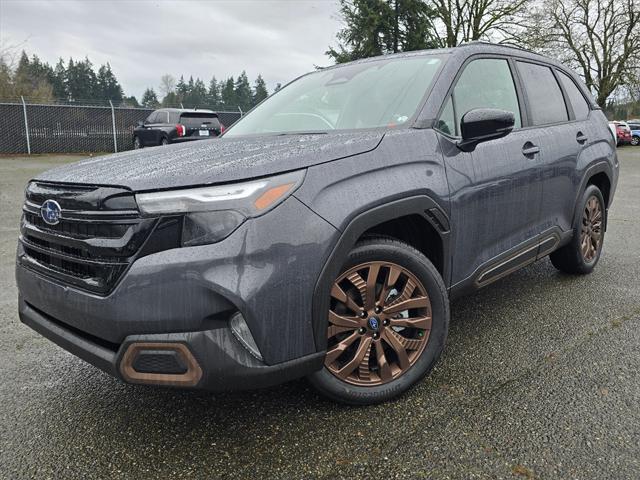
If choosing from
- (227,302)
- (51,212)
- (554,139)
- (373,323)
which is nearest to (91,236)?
(51,212)

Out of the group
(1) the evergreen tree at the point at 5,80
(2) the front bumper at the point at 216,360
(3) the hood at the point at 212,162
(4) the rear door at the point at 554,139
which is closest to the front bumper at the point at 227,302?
(2) the front bumper at the point at 216,360

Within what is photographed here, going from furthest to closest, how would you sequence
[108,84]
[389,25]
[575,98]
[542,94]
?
[108,84], [389,25], [575,98], [542,94]

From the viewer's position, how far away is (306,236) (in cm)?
188

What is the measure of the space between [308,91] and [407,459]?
2330 mm

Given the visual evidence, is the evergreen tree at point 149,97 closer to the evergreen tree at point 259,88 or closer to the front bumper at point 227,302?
Answer: the evergreen tree at point 259,88

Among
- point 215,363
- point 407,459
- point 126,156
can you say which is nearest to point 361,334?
point 407,459

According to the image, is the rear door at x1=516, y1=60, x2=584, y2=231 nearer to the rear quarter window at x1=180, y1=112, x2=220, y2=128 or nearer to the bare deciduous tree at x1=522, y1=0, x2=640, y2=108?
the rear quarter window at x1=180, y1=112, x2=220, y2=128

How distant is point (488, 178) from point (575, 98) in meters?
1.93

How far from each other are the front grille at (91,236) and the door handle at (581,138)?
127 inches

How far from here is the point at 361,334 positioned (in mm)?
2186

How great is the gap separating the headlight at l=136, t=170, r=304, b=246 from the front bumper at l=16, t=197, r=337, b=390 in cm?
4

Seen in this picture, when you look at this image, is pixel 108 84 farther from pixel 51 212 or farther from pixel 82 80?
pixel 51 212

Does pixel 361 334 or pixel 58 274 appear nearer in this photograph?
pixel 58 274

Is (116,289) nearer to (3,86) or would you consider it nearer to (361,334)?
(361,334)
